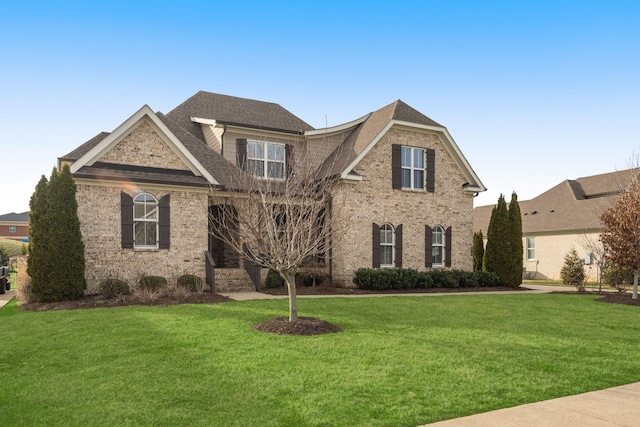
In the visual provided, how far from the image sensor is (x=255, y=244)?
1034 cm

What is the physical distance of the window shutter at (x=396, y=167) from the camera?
2106 cm

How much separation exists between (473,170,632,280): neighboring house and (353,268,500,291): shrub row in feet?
36.1

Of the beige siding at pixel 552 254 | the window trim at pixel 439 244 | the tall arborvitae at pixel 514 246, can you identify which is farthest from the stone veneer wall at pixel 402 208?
the beige siding at pixel 552 254

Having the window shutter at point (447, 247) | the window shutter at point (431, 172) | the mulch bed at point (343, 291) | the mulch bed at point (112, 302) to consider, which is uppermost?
the window shutter at point (431, 172)

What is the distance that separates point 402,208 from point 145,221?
1120cm

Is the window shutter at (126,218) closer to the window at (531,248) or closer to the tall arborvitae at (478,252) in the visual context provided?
the tall arborvitae at (478,252)

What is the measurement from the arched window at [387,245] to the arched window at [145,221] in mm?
9782

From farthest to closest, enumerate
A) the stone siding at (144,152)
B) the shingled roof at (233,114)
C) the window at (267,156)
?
1. the shingled roof at (233,114)
2. the window at (267,156)
3. the stone siding at (144,152)

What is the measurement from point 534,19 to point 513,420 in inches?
534

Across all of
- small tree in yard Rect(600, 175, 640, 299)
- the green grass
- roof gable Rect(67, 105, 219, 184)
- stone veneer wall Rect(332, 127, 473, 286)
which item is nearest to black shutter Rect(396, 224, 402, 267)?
stone veneer wall Rect(332, 127, 473, 286)

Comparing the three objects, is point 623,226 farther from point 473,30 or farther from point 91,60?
point 91,60

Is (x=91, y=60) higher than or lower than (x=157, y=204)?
higher

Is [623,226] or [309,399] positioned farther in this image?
[623,226]

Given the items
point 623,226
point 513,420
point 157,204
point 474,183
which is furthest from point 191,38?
point 623,226
